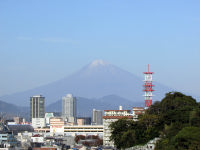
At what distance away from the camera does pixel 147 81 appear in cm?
11106

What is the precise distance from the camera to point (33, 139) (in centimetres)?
12862

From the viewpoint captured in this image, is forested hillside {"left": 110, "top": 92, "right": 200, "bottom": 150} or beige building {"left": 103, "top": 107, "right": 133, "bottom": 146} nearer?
forested hillside {"left": 110, "top": 92, "right": 200, "bottom": 150}

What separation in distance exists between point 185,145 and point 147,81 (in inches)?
2376

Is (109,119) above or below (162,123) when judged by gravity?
above

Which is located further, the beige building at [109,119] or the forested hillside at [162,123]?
the beige building at [109,119]

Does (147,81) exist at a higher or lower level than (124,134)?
higher

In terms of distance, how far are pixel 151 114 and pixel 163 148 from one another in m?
16.3

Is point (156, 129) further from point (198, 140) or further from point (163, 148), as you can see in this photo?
point (198, 140)

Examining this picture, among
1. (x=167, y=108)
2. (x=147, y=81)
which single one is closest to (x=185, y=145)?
(x=167, y=108)

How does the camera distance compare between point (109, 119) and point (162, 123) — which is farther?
point (109, 119)

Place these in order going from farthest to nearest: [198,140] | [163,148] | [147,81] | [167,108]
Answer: [147,81], [167,108], [163,148], [198,140]

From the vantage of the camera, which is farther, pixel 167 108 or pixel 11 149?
pixel 11 149

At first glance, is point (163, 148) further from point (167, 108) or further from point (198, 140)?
point (167, 108)

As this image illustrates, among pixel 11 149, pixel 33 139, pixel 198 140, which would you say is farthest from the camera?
pixel 33 139
